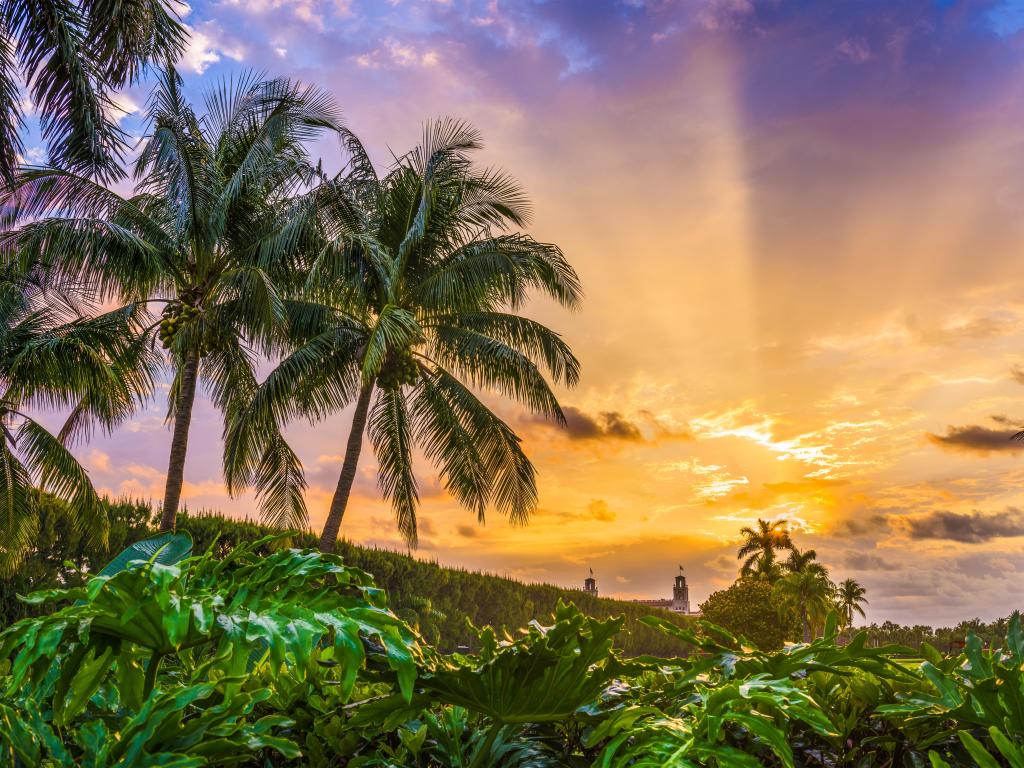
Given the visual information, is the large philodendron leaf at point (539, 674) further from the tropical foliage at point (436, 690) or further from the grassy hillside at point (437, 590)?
the grassy hillside at point (437, 590)

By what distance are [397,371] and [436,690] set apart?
12.9m

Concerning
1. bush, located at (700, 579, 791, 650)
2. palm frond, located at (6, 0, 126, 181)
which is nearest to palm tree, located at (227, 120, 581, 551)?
palm frond, located at (6, 0, 126, 181)

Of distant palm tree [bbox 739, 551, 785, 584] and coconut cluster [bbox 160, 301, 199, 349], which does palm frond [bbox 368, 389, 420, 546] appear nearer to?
coconut cluster [bbox 160, 301, 199, 349]

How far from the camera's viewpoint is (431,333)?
48.0ft

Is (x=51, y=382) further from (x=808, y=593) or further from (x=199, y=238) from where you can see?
(x=808, y=593)

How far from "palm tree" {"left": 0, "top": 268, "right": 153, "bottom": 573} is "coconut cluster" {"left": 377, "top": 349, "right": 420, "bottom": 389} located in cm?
395

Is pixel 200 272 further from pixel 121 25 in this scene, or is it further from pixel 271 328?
pixel 121 25

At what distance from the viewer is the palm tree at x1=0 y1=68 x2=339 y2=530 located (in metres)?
12.1

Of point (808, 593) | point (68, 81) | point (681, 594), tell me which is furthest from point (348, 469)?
point (681, 594)

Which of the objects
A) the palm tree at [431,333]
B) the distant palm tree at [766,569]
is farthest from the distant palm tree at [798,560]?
the palm tree at [431,333]

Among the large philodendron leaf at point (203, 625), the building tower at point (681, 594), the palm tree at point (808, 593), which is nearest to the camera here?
the large philodendron leaf at point (203, 625)

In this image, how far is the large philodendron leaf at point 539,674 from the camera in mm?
1209

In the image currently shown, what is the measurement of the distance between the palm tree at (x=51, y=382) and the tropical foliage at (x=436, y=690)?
36.2 feet

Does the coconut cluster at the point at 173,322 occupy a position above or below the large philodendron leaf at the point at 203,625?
above
